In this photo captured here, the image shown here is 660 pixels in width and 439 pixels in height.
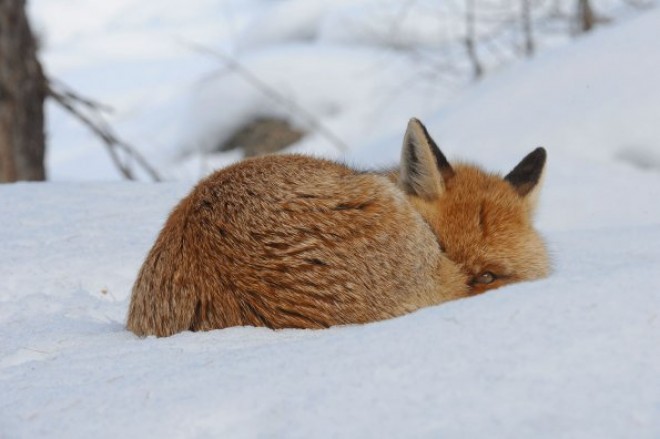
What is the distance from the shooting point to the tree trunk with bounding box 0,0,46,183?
7.08 metres

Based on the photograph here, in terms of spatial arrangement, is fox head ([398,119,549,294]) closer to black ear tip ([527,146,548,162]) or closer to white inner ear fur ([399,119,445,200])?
white inner ear fur ([399,119,445,200])

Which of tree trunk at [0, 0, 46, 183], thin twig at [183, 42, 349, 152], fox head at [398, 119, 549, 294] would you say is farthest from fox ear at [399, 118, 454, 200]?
tree trunk at [0, 0, 46, 183]

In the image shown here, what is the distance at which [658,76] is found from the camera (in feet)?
22.5

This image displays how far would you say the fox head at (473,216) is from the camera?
3484 mm

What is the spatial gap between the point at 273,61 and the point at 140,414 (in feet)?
39.9

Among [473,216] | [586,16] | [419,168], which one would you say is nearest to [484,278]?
[473,216]

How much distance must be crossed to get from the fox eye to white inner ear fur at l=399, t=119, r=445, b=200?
0.43 m

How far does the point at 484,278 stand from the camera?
3498 millimetres

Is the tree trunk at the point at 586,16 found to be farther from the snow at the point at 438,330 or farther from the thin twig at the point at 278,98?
the thin twig at the point at 278,98

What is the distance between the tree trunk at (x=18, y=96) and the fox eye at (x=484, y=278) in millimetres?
4945

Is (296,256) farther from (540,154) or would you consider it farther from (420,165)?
(540,154)

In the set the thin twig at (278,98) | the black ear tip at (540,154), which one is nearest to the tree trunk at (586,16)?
the thin twig at (278,98)

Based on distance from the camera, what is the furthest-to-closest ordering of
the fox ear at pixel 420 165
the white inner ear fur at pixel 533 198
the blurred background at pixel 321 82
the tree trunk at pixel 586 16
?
the tree trunk at pixel 586 16 < the blurred background at pixel 321 82 < the white inner ear fur at pixel 533 198 < the fox ear at pixel 420 165

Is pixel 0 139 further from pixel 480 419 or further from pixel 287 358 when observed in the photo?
pixel 480 419
